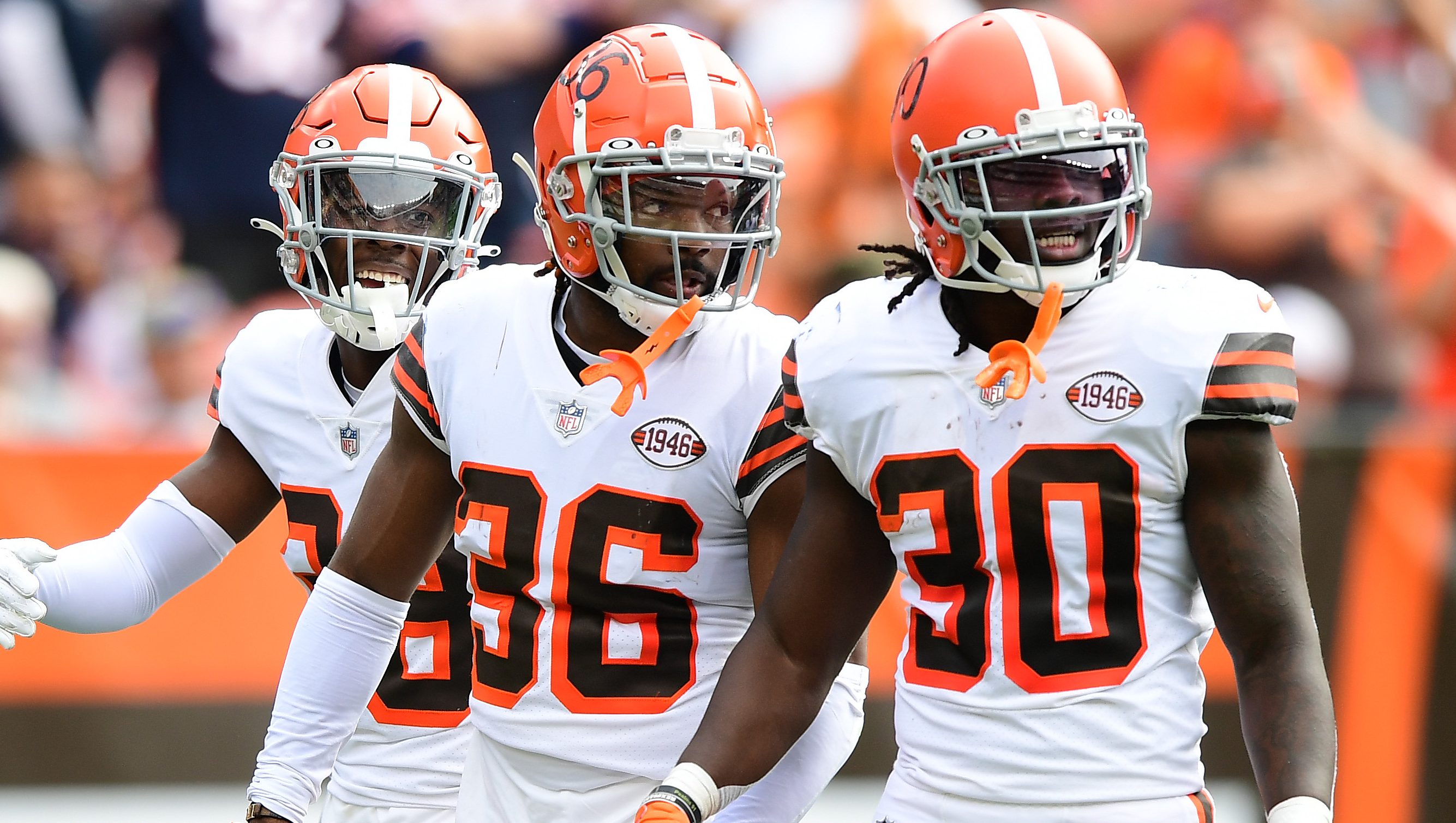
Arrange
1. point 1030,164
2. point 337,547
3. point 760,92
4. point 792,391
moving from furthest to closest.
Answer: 1. point 760,92
2. point 337,547
3. point 792,391
4. point 1030,164

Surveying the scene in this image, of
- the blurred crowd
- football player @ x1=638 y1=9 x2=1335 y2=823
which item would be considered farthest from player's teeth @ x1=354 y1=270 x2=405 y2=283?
the blurred crowd

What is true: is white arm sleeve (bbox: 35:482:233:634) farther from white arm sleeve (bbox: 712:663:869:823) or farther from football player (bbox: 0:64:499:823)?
white arm sleeve (bbox: 712:663:869:823)

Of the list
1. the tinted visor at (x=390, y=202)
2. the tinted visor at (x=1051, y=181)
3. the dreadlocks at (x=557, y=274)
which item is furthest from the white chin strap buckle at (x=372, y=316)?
the tinted visor at (x=1051, y=181)

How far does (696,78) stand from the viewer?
2.45 meters

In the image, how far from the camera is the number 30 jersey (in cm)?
197

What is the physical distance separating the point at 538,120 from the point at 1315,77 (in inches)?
149

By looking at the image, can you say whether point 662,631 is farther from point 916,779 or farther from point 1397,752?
point 1397,752

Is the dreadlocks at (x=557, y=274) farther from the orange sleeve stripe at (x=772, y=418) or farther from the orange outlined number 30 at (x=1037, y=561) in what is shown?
the orange outlined number 30 at (x=1037, y=561)

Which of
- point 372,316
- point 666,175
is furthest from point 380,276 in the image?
point 666,175

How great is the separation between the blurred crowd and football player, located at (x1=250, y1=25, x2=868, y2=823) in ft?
9.34

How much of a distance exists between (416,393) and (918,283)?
0.82 m

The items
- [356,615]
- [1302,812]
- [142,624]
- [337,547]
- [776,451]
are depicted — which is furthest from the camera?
[142,624]

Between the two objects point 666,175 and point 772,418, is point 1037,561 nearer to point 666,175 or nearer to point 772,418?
point 772,418

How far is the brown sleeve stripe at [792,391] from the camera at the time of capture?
2.18 metres
